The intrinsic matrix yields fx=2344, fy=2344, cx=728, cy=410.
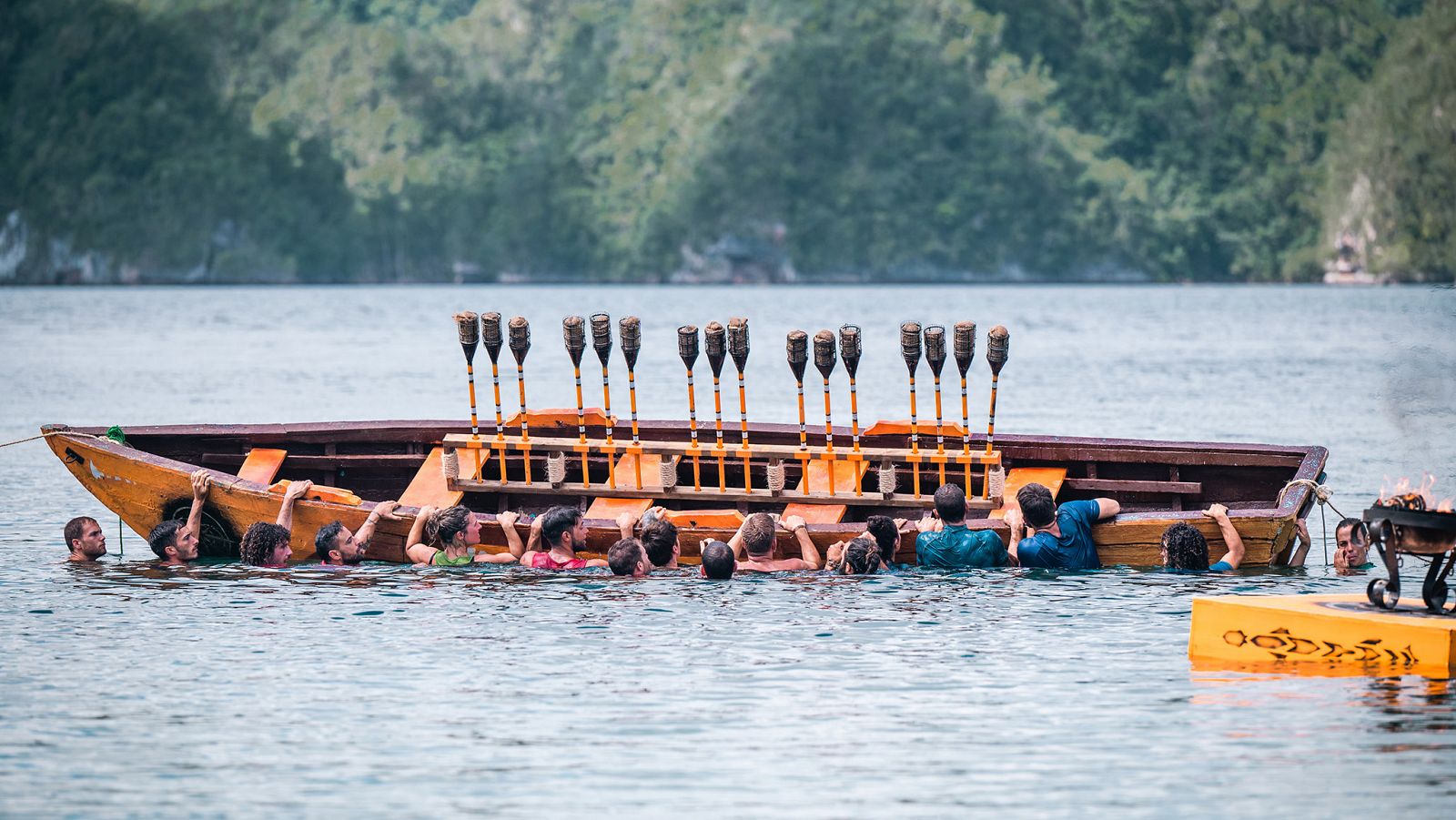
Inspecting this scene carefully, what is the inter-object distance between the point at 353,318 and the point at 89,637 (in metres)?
88.8

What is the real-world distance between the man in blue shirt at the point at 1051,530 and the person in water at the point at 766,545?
1881 millimetres

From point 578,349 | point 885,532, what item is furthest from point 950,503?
point 578,349

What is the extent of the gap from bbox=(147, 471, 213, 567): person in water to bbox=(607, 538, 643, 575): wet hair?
4.19 m

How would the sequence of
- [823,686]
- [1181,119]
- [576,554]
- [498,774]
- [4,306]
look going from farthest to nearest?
[1181,119] < [4,306] < [576,554] < [823,686] < [498,774]

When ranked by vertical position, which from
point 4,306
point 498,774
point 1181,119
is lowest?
point 498,774

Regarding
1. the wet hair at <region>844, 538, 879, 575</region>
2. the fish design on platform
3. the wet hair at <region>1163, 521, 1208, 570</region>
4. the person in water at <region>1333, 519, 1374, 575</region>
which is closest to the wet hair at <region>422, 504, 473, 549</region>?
the wet hair at <region>844, 538, 879, 575</region>

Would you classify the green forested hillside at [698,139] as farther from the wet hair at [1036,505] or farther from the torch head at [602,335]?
the wet hair at [1036,505]

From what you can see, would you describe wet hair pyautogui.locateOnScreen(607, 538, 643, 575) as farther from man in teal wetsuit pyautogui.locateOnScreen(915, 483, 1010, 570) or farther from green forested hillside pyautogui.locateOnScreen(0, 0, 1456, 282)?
green forested hillside pyautogui.locateOnScreen(0, 0, 1456, 282)

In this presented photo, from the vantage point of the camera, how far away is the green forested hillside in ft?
454

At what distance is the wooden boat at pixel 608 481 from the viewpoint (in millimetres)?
21906

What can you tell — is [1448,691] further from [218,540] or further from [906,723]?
[218,540]

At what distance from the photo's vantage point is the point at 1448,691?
1658 cm

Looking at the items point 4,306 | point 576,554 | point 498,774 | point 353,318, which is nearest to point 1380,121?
point 353,318

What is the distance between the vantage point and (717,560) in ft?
69.8
